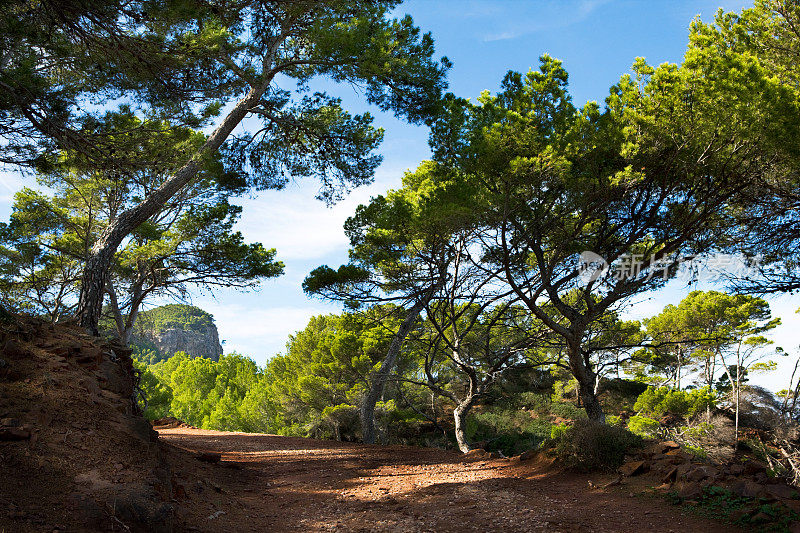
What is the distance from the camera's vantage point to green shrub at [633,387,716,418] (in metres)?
18.4

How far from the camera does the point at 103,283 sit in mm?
6992

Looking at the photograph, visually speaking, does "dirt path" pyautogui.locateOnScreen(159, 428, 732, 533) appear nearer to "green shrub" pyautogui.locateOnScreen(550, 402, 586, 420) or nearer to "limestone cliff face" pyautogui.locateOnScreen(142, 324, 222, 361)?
"green shrub" pyautogui.locateOnScreen(550, 402, 586, 420)

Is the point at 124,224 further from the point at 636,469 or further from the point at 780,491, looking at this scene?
the point at 780,491

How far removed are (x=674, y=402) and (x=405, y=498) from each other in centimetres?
1840

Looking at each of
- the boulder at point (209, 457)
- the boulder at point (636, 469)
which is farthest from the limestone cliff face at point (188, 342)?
the boulder at point (636, 469)

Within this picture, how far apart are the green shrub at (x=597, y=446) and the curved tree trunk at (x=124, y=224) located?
7.07 metres

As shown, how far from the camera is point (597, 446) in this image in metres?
6.05

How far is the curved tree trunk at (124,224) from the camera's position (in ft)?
22.1

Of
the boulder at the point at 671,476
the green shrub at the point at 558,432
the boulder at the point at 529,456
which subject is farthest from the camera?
the boulder at the point at 529,456

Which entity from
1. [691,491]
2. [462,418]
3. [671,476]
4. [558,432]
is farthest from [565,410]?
[691,491]

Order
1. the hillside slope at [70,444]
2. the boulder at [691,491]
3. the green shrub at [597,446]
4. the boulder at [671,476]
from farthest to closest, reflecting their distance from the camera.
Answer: the green shrub at [597,446], the boulder at [671,476], the boulder at [691,491], the hillside slope at [70,444]

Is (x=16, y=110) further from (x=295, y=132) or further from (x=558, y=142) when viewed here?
(x=558, y=142)

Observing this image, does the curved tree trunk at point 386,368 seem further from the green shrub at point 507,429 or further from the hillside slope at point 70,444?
the green shrub at point 507,429

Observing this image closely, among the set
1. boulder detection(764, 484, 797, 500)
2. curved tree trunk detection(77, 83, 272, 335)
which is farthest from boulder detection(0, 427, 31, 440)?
boulder detection(764, 484, 797, 500)
